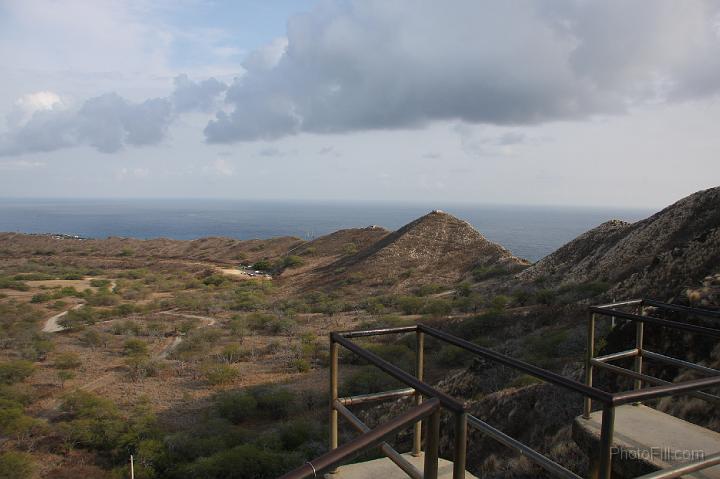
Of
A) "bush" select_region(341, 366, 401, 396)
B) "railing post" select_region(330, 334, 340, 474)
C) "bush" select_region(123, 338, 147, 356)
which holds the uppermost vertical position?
"railing post" select_region(330, 334, 340, 474)

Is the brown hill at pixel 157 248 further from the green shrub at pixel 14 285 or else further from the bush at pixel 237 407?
the bush at pixel 237 407

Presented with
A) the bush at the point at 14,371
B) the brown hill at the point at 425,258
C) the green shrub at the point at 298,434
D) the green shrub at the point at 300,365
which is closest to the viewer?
the green shrub at the point at 298,434

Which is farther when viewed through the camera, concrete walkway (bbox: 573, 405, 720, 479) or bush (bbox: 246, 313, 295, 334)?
bush (bbox: 246, 313, 295, 334)

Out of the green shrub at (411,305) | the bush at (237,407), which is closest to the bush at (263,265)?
the green shrub at (411,305)

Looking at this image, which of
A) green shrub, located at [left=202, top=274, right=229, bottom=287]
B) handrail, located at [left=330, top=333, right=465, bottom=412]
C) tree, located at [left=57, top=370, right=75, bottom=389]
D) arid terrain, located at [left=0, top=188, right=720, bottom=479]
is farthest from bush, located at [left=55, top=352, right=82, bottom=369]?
green shrub, located at [left=202, top=274, right=229, bottom=287]

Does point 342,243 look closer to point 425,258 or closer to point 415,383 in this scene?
point 425,258

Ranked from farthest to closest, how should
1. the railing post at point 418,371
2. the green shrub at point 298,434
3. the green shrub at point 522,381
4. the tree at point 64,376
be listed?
the tree at point 64,376
the green shrub at point 298,434
the green shrub at point 522,381
the railing post at point 418,371

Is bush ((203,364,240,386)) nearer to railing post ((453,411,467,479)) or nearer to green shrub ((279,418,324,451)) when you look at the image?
green shrub ((279,418,324,451))
